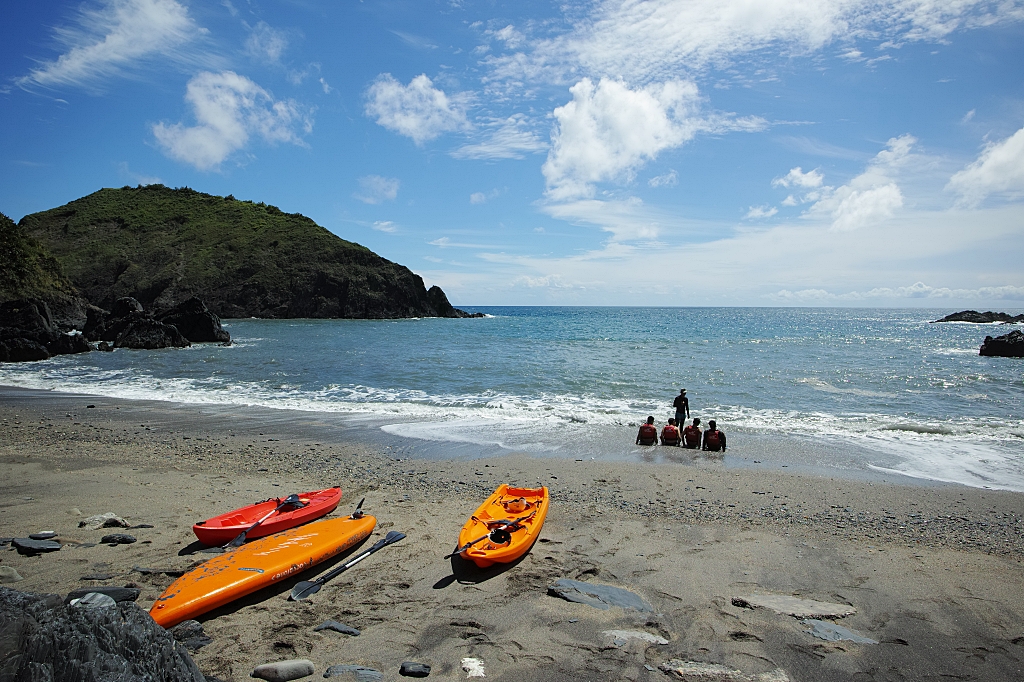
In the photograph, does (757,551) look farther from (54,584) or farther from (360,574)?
(54,584)

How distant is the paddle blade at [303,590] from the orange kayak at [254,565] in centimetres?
20

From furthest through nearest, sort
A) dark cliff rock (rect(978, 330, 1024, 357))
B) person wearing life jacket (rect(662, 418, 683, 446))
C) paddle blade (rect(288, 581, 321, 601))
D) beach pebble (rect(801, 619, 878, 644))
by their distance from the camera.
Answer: dark cliff rock (rect(978, 330, 1024, 357)) → person wearing life jacket (rect(662, 418, 683, 446)) → paddle blade (rect(288, 581, 321, 601)) → beach pebble (rect(801, 619, 878, 644))

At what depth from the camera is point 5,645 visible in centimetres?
276

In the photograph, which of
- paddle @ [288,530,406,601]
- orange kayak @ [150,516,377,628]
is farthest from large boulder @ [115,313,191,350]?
paddle @ [288,530,406,601]

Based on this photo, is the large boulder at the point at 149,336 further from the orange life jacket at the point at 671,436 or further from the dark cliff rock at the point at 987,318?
the dark cliff rock at the point at 987,318

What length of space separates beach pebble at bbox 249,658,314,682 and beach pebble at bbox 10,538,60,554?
3730 millimetres

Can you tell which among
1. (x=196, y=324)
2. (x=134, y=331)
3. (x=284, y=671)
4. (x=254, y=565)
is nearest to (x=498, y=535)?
(x=254, y=565)

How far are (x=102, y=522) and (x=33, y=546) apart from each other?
897 millimetres

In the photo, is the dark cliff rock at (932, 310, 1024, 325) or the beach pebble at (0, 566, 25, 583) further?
the dark cliff rock at (932, 310, 1024, 325)

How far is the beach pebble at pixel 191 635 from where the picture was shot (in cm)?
461

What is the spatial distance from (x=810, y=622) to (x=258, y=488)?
8.36m

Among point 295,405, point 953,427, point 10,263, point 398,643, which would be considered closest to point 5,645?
point 398,643

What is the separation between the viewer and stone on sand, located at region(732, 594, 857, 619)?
18.0 feet

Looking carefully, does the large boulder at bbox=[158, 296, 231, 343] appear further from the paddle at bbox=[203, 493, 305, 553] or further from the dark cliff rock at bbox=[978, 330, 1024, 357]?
the dark cliff rock at bbox=[978, 330, 1024, 357]
